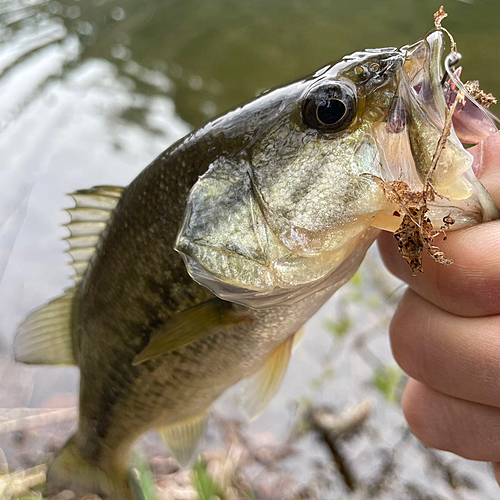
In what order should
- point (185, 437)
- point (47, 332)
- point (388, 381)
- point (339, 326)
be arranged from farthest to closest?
point (339, 326), point (388, 381), point (185, 437), point (47, 332)

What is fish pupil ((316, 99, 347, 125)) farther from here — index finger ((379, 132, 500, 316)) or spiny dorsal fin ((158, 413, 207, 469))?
spiny dorsal fin ((158, 413, 207, 469))

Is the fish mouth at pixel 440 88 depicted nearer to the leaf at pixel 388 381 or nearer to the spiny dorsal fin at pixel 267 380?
the spiny dorsal fin at pixel 267 380

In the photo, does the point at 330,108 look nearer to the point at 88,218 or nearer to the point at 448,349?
the point at 448,349

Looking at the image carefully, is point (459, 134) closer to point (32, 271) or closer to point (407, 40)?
point (32, 271)

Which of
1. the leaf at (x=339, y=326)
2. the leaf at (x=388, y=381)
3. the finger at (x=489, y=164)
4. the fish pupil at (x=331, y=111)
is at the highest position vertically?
the fish pupil at (x=331, y=111)

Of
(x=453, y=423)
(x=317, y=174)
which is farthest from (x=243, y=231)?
(x=453, y=423)

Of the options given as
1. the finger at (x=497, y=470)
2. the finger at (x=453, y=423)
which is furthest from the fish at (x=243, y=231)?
the finger at (x=497, y=470)

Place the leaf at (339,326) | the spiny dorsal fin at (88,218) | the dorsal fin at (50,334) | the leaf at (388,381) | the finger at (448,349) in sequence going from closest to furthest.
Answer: the finger at (448,349), the spiny dorsal fin at (88,218), the dorsal fin at (50,334), the leaf at (388,381), the leaf at (339,326)
